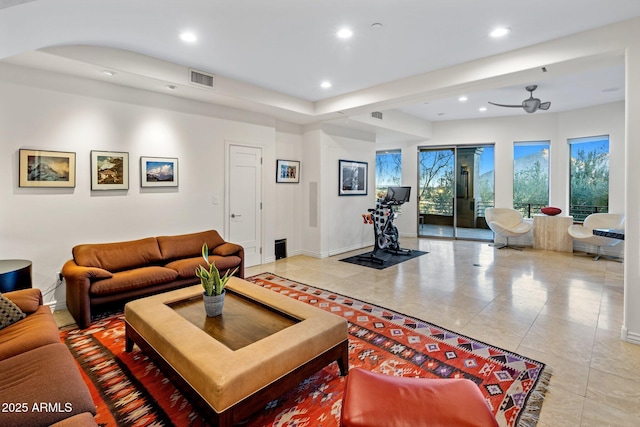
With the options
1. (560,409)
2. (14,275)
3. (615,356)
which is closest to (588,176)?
(615,356)

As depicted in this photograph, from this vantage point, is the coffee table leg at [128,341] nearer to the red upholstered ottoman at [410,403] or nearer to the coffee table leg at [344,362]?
the coffee table leg at [344,362]

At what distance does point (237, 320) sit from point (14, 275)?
233cm

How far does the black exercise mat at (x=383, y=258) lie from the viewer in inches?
230

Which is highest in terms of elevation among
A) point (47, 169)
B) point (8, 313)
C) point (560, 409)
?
point (47, 169)

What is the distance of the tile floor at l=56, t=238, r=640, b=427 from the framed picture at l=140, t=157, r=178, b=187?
1.91 metres

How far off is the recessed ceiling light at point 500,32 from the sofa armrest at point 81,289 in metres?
4.87

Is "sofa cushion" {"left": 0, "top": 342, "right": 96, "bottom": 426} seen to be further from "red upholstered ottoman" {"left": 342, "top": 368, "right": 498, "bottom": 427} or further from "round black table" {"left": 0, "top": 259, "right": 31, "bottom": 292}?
"round black table" {"left": 0, "top": 259, "right": 31, "bottom": 292}

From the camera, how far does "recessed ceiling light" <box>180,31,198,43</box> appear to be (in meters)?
3.36

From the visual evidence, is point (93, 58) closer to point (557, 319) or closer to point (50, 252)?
point (50, 252)

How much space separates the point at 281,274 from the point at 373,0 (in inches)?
156

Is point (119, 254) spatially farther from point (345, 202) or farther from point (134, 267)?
point (345, 202)

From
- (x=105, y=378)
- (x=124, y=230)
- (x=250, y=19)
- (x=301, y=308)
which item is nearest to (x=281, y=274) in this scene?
(x=124, y=230)

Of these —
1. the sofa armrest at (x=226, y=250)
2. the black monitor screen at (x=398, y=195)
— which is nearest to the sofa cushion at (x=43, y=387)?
the sofa armrest at (x=226, y=250)

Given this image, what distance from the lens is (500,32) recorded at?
338cm
